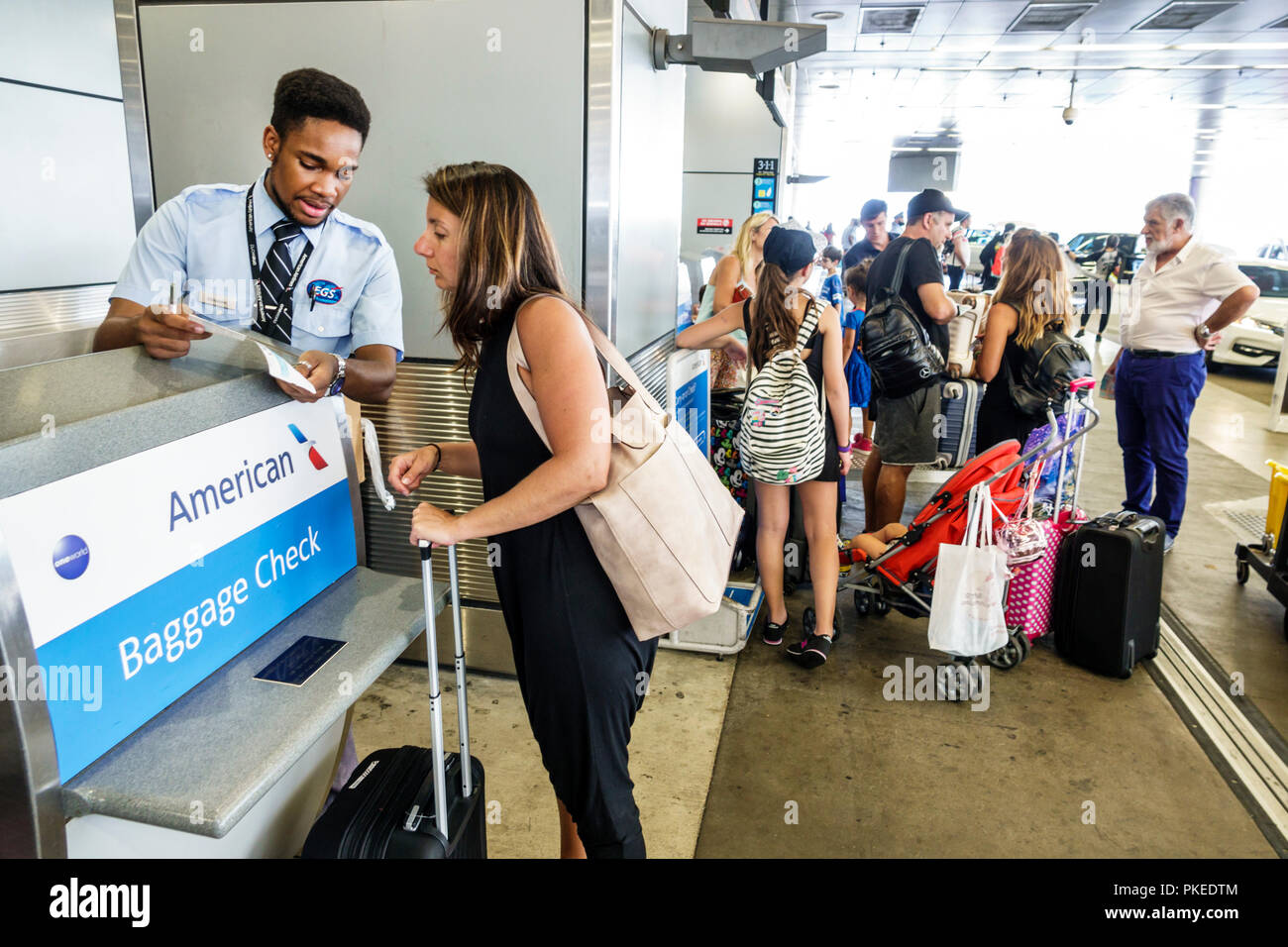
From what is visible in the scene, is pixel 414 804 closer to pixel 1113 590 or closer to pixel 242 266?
pixel 242 266

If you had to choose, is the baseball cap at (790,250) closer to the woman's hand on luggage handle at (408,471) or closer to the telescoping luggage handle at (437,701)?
the woman's hand on luggage handle at (408,471)

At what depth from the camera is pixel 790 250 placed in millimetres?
3029

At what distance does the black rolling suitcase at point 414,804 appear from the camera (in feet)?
4.98

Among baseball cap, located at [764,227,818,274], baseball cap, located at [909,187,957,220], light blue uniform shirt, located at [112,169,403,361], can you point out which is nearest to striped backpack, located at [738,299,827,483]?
baseball cap, located at [764,227,818,274]

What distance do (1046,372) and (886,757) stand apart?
75.3 inches

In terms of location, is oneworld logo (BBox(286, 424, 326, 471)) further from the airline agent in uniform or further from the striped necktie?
the striped necktie

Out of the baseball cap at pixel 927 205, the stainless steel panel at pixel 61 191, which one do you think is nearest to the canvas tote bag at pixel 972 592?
the baseball cap at pixel 927 205

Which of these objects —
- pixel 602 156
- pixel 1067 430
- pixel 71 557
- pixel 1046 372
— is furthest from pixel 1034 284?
pixel 71 557

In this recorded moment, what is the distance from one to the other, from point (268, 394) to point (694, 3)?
438 cm

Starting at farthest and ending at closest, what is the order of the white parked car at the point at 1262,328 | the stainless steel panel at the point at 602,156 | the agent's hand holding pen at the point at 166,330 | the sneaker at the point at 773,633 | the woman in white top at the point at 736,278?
the white parked car at the point at 1262,328, the woman in white top at the point at 736,278, the sneaker at the point at 773,633, the stainless steel panel at the point at 602,156, the agent's hand holding pen at the point at 166,330

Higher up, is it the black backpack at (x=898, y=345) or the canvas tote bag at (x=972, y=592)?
the black backpack at (x=898, y=345)

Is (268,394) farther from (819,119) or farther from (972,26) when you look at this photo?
(819,119)

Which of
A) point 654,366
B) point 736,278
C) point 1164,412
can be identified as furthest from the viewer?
point 736,278

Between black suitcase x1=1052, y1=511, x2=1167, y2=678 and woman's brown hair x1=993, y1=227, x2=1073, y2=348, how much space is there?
905 mm
